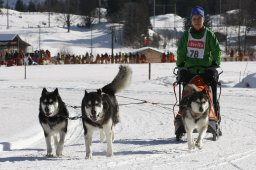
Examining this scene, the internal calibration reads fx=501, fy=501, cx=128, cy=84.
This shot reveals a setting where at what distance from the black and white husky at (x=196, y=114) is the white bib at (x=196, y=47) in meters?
0.71

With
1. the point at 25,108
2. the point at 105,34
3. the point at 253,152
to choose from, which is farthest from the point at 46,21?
the point at 253,152

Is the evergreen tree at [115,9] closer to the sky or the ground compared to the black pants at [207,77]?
closer to the sky

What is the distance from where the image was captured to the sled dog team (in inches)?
228

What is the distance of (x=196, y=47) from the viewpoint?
6965 millimetres

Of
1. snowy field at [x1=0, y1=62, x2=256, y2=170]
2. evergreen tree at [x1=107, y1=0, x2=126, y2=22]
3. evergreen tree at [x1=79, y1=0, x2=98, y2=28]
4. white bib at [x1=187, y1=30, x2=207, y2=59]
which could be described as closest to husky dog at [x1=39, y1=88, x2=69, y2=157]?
snowy field at [x1=0, y1=62, x2=256, y2=170]

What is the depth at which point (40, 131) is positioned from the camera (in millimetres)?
8062

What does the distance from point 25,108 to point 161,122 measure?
373 centimetres

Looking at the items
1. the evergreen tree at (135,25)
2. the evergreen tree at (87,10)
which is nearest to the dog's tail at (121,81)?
the evergreen tree at (135,25)

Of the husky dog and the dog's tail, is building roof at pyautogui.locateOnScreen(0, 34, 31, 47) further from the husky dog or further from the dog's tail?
the husky dog

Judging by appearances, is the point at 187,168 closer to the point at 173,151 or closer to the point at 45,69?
the point at 173,151

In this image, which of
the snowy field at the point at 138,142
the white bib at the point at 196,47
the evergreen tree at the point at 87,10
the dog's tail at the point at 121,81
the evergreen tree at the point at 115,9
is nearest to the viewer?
the snowy field at the point at 138,142

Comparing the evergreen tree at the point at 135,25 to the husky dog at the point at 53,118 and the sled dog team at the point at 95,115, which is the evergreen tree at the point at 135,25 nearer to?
the sled dog team at the point at 95,115

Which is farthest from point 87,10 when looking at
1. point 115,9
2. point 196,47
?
point 196,47

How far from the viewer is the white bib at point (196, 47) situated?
694cm
